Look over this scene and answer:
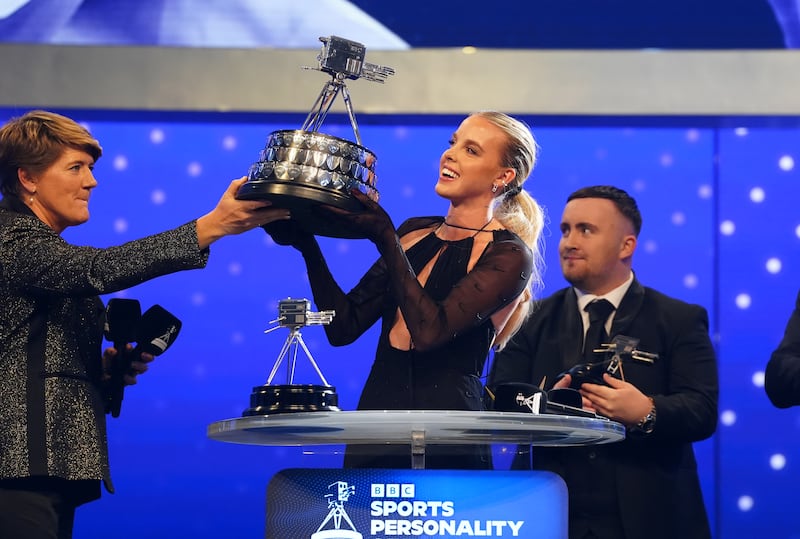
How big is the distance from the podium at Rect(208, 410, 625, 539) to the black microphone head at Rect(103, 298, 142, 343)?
64 cm

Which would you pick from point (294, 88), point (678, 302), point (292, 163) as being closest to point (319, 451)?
point (292, 163)

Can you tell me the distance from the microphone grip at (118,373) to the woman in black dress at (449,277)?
16.6 inches

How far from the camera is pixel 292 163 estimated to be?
227 cm

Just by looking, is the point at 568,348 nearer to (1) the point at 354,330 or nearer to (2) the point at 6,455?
(1) the point at 354,330

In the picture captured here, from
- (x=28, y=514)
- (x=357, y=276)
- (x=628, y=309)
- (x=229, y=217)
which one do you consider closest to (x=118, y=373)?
(x=28, y=514)

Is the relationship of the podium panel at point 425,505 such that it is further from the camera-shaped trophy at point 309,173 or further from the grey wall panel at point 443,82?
the grey wall panel at point 443,82

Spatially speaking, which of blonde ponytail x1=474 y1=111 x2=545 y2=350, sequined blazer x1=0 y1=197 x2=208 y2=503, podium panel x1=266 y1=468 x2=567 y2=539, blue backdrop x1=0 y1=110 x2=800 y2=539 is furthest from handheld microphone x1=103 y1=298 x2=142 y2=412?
blue backdrop x1=0 y1=110 x2=800 y2=539

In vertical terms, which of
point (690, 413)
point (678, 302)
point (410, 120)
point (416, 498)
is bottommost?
point (416, 498)

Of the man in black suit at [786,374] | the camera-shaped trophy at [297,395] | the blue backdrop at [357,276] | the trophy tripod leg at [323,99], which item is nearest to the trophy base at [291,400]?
the camera-shaped trophy at [297,395]

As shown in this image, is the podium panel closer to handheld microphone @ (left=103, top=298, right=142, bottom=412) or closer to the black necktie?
handheld microphone @ (left=103, top=298, right=142, bottom=412)

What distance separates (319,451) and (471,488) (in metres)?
0.29

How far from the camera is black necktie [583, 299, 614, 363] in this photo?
10.6 feet

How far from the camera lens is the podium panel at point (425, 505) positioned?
1896mm

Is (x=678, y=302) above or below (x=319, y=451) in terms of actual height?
above
